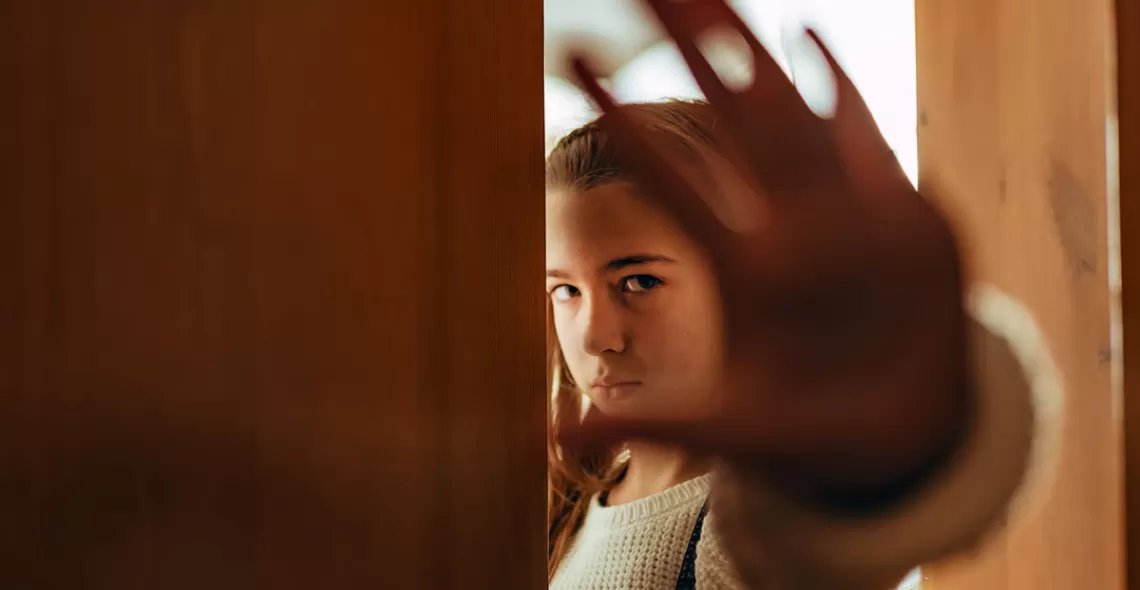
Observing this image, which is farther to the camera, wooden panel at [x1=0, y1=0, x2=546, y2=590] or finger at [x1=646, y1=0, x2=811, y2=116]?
finger at [x1=646, y1=0, x2=811, y2=116]

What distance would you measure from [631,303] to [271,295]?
0.74 ft

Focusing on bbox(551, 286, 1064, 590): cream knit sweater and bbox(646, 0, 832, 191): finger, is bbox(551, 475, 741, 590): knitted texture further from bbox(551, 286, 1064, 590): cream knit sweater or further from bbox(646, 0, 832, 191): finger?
bbox(646, 0, 832, 191): finger

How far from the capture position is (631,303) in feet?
1.37

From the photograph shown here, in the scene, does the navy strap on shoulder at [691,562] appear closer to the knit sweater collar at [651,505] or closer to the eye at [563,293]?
the knit sweater collar at [651,505]

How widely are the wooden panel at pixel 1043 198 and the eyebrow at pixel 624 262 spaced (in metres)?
0.15

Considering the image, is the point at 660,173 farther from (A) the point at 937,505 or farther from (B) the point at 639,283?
(A) the point at 937,505

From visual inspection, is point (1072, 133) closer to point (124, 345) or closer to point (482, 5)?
point (482, 5)

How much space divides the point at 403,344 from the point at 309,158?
0.19ft

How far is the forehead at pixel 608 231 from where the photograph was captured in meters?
0.41

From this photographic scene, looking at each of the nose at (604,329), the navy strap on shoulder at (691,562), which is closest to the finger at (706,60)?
the nose at (604,329)

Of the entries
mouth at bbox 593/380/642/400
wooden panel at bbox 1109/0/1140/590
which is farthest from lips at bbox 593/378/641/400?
wooden panel at bbox 1109/0/1140/590

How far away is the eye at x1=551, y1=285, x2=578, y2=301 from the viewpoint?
415mm

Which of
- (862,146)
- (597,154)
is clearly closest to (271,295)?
(597,154)

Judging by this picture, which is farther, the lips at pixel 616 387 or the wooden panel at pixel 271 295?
the lips at pixel 616 387
